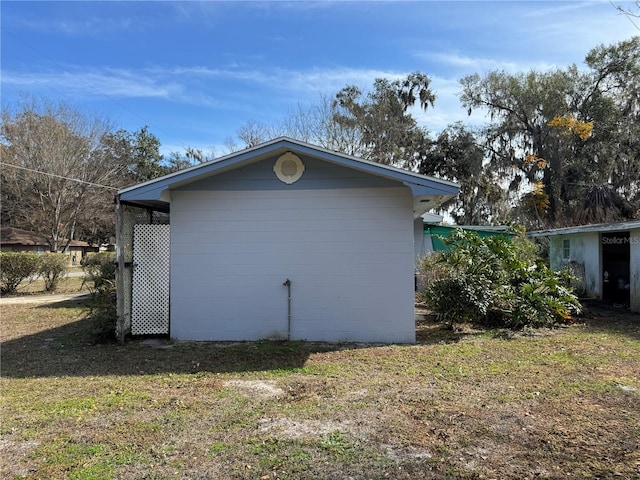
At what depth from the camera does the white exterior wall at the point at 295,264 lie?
25.3 ft

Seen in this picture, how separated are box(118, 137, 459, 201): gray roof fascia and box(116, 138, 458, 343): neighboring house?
0.07 ft

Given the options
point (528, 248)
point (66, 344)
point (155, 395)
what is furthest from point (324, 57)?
point (155, 395)

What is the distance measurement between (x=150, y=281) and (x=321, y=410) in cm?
498

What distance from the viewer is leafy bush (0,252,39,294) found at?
48.8 feet

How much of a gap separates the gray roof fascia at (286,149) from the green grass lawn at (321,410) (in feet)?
8.37

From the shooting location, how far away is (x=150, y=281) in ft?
27.1

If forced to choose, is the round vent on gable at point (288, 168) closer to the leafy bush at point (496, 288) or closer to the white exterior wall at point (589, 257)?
the leafy bush at point (496, 288)

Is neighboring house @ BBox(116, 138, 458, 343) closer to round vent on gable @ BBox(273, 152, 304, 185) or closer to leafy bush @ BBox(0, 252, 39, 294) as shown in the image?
round vent on gable @ BBox(273, 152, 304, 185)

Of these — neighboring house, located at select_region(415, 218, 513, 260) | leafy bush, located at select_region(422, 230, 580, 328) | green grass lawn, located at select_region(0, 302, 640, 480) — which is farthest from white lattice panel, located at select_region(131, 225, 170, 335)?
neighboring house, located at select_region(415, 218, 513, 260)

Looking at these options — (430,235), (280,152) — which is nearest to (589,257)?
(430,235)

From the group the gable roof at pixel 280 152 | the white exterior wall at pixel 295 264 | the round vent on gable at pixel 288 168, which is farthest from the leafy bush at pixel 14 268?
the round vent on gable at pixel 288 168

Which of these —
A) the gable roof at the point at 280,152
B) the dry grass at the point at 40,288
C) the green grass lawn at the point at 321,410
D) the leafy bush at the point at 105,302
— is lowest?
the green grass lawn at the point at 321,410

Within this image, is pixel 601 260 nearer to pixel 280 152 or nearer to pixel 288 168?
pixel 288 168

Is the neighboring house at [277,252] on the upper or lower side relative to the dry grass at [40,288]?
upper
